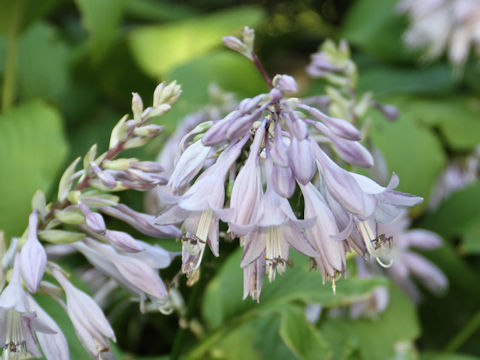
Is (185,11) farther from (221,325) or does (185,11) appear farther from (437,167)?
(221,325)

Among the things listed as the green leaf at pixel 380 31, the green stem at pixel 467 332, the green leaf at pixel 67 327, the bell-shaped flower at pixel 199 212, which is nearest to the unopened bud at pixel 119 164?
the bell-shaped flower at pixel 199 212

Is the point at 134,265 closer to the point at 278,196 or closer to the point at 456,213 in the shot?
the point at 278,196

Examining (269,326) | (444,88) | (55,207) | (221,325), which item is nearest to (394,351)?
(269,326)

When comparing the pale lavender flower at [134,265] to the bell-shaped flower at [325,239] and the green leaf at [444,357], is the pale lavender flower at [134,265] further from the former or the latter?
the green leaf at [444,357]

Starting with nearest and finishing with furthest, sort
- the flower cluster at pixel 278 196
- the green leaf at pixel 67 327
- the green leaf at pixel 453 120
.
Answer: the flower cluster at pixel 278 196 → the green leaf at pixel 67 327 → the green leaf at pixel 453 120

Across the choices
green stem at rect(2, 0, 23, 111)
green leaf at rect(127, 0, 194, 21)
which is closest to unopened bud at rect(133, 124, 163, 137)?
green stem at rect(2, 0, 23, 111)

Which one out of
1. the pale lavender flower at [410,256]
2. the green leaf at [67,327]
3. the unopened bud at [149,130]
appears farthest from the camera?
the pale lavender flower at [410,256]

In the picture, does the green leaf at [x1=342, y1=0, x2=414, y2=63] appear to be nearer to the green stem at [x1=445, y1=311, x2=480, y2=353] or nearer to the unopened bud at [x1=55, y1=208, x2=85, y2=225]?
the green stem at [x1=445, y1=311, x2=480, y2=353]

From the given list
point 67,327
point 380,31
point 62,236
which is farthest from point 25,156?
point 380,31
